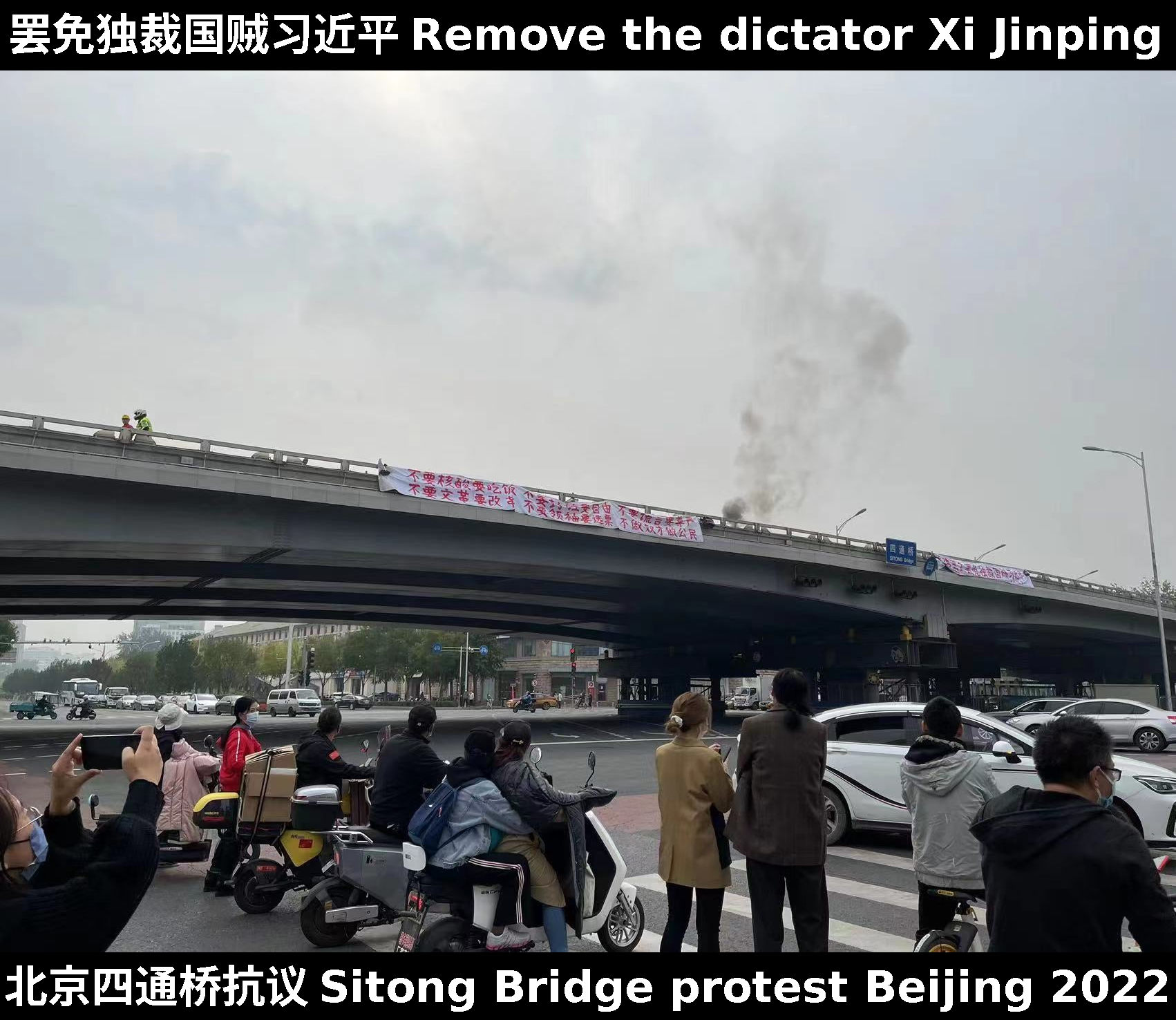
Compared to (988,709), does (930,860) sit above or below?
above

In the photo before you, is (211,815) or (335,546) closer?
(211,815)

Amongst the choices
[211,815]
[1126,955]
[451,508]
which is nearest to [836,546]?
[451,508]

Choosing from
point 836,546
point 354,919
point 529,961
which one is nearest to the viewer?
point 529,961

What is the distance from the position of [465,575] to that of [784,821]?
3055 cm

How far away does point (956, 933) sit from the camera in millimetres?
4859

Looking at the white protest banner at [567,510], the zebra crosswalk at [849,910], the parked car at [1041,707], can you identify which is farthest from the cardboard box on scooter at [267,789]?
the parked car at [1041,707]

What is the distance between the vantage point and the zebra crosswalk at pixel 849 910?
638cm

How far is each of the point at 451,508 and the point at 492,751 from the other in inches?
840

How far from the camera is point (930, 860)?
16.6 ft

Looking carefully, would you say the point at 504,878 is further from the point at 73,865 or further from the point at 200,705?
the point at 200,705

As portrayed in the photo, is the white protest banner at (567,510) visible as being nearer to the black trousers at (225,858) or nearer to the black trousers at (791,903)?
the black trousers at (225,858)

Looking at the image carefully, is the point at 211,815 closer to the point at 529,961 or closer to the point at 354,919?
the point at 354,919

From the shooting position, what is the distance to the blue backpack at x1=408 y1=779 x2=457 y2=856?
5.33 metres

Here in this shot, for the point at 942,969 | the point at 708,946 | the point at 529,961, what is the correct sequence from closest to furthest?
the point at 942,969
the point at 708,946
the point at 529,961
